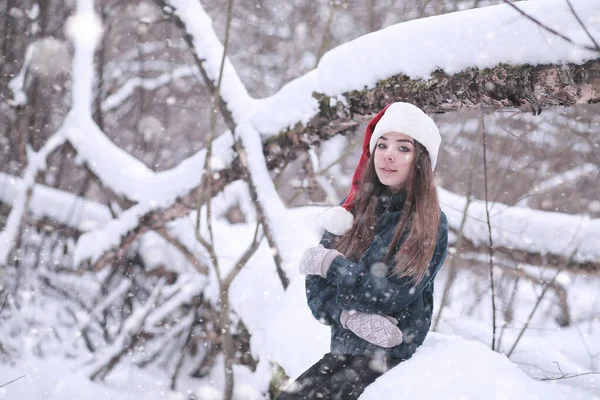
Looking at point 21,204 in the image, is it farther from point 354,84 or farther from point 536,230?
point 536,230

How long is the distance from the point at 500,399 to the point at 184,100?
8179 mm

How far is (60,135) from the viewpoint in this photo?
4.55 metres

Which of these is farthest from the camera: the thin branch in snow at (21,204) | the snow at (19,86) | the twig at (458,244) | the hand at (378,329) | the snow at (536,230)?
the snow at (19,86)

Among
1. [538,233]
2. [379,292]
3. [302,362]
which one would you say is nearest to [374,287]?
[379,292]

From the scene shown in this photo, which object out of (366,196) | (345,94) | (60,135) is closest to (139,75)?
(60,135)

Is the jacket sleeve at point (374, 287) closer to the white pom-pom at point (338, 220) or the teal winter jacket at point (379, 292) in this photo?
the teal winter jacket at point (379, 292)

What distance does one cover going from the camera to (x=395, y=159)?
2031mm

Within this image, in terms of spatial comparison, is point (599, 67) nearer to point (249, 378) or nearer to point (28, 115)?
point (249, 378)

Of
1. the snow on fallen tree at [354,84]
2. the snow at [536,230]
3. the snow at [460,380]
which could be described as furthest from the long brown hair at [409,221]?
the snow at [536,230]

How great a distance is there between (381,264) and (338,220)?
1.00 ft

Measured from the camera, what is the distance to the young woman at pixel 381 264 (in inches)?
71.3

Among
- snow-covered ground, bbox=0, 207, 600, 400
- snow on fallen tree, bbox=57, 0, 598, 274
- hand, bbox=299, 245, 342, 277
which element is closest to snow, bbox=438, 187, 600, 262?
snow-covered ground, bbox=0, 207, 600, 400

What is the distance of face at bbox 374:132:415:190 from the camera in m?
2.03

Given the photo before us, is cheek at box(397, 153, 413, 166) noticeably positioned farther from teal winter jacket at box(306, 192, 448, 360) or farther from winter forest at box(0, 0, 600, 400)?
winter forest at box(0, 0, 600, 400)
